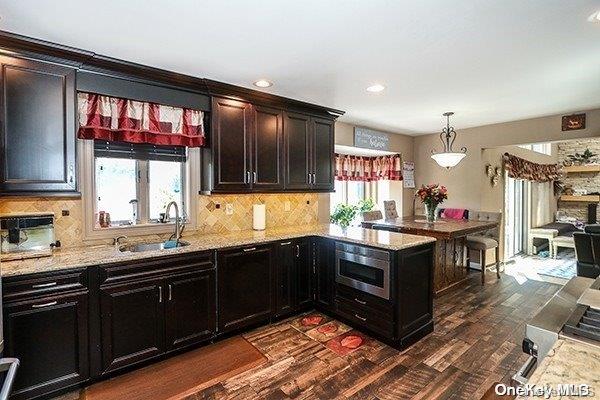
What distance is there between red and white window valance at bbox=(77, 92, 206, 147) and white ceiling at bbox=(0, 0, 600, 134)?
1.33 ft

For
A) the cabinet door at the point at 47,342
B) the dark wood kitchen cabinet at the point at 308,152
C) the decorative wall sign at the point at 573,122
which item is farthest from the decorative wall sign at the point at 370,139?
the cabinet door at the point at 47,342

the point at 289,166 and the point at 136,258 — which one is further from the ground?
the point at 289,166

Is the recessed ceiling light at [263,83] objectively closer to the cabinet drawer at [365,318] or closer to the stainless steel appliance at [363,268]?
the stainless steel appliance at [363,268]

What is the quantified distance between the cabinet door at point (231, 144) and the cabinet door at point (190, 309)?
946 millimetres

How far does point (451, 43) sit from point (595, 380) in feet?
7.23

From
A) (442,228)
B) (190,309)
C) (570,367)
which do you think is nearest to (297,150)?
(190,309)

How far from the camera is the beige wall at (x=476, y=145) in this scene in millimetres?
4301

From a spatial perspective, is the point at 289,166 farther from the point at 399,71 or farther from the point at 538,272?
the point at 538,272

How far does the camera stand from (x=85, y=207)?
266 centimetres

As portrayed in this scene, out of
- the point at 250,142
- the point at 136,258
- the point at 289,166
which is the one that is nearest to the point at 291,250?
the point at 289,166

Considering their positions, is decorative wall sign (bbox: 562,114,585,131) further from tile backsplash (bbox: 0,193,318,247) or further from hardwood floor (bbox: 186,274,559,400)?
tile backsplash (bbox: 0,193,318,247)

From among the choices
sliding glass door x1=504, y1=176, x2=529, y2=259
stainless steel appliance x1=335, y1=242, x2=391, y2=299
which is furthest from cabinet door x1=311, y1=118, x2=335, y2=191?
sliding glass door x1=504, y1=176, x2=529, y2=259

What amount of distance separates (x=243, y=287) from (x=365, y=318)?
1232 millimetres

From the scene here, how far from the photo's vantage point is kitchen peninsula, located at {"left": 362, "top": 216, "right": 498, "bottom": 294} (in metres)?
4.07
